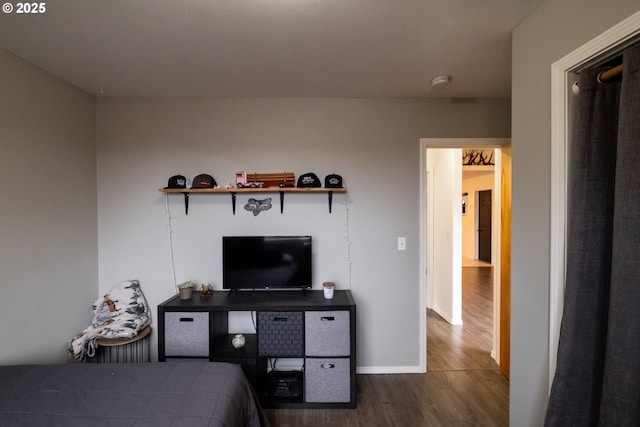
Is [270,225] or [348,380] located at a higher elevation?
[270,225]

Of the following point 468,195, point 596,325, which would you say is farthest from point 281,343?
point 468,195

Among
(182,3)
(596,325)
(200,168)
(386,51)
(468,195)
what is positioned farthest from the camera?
(468,195)

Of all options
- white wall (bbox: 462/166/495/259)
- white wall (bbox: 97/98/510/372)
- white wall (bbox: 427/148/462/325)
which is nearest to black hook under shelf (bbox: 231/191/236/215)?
white wall (bbox: 97/98/510/372)

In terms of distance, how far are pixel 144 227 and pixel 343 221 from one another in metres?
1.80

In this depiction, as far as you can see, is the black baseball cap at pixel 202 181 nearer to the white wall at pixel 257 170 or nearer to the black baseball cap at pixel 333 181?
the white wall at pixel 257 170

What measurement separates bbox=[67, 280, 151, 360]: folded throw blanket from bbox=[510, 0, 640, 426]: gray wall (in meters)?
2.65

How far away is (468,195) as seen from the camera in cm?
886

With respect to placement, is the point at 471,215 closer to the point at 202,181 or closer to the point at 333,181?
the point at 333,181

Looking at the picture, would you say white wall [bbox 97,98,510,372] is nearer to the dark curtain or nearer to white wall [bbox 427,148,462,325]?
white wall [bbox 427,148,462,325]

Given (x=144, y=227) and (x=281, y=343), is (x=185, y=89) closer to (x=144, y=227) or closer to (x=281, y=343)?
(x=144, y=227)

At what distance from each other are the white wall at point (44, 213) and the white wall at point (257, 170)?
0.18 meters

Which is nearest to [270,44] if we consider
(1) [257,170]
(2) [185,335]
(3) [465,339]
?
(1) [257,170]

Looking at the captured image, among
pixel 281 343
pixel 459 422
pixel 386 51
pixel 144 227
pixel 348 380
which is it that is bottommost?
Answer: pixel 459 422

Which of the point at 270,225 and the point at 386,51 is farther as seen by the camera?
the point at 270,225
